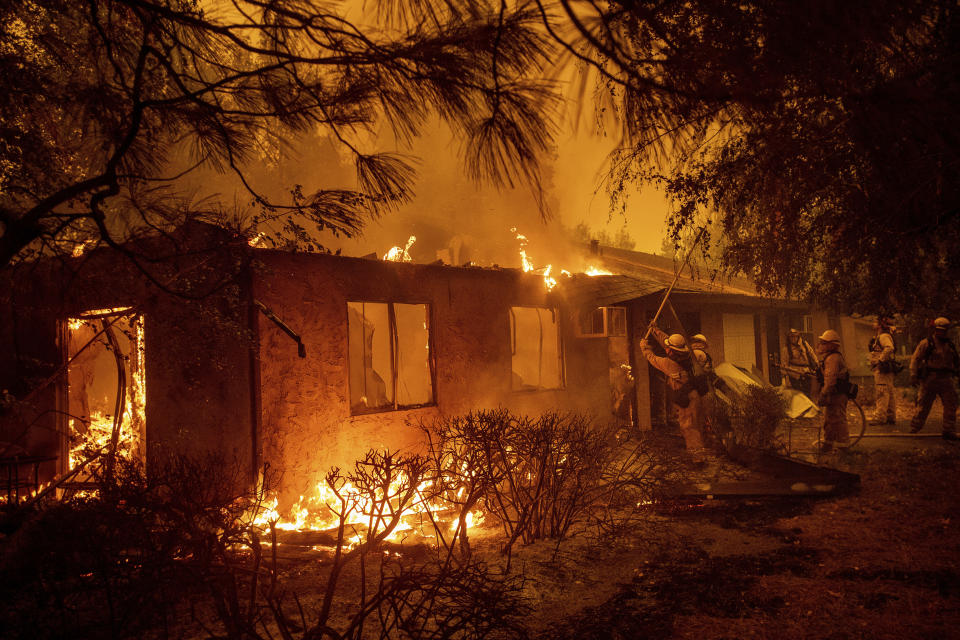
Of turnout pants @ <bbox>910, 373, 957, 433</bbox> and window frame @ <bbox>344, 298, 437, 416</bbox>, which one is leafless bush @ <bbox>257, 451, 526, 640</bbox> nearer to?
window frame @ <bbox>344, 298, 437, 416</bbox>

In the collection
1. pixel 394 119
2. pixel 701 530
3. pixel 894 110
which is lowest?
pixel 701 530

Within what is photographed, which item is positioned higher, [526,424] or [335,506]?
[526,424]

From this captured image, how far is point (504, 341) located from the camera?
9.83 meters

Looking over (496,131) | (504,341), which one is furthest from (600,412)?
(496,131)

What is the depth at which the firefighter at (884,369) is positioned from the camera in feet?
41.4

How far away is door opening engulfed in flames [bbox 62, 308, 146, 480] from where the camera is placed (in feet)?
21.8

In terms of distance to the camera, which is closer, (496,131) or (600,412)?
(496,131)

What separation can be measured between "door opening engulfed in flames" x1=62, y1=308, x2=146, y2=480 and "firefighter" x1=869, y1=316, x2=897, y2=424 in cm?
1354

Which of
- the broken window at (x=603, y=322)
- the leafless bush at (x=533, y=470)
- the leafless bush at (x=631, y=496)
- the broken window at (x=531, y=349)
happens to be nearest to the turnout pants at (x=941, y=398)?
the broken window at (x=603, y=322)

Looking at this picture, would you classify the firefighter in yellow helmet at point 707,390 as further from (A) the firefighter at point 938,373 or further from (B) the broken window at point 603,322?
(A) the firefighter at point 938,373

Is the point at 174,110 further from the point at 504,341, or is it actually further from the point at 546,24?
the point at 504,341

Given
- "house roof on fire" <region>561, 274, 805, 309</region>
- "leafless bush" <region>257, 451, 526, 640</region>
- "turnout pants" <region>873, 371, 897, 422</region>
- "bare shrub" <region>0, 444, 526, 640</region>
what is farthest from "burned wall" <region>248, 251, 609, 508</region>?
"turnout pants" <region>873, 371, 897, 422</region>

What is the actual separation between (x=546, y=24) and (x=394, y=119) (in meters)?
1.06

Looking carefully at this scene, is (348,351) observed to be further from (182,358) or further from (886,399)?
(886,399)
